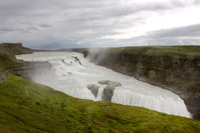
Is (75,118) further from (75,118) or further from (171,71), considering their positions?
(171,71)

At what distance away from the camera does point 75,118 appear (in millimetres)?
23156

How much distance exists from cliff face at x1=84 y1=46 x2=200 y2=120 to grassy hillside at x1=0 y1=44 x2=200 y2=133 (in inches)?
764

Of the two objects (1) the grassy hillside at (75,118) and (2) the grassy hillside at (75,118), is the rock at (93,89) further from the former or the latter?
(1) the grassy hillside at (75,118)

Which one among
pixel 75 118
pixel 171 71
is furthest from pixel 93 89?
pixel 171 71

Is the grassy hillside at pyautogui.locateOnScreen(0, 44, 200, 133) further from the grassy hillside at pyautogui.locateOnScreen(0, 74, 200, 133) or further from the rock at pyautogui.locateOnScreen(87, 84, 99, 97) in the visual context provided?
the rock at pyautogui.locateOnScreen(87, 84, 99, 97)

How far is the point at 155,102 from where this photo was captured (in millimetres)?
37156

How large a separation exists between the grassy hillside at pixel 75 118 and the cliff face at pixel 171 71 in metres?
19.4

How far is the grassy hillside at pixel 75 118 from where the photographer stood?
1778 centimetres

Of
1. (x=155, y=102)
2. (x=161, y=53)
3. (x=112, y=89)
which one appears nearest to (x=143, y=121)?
(x=155, y=102)

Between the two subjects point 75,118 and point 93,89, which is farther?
point 93,89

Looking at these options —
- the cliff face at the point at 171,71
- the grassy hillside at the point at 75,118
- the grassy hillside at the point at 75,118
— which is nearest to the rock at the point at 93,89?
the grassy hillside at the point at 75,118

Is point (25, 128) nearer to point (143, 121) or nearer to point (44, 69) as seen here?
point (143, 121)

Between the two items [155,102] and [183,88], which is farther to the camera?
[183,88]

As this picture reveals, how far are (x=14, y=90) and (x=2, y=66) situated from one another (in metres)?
22.2
